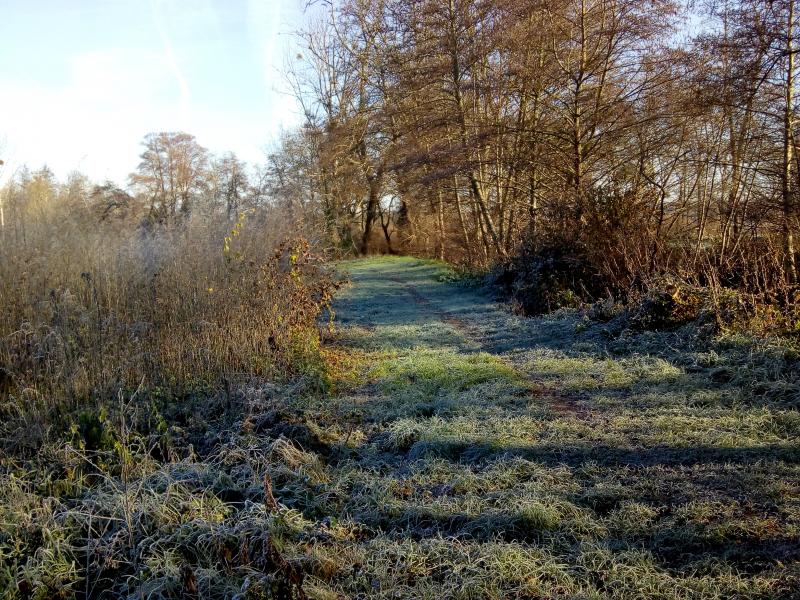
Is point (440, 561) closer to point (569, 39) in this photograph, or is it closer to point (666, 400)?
point (666, 400)

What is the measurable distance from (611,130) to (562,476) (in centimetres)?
1034

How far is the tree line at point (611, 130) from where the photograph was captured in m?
9.22

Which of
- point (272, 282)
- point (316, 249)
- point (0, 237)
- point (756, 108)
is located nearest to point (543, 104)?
point (756, 108)

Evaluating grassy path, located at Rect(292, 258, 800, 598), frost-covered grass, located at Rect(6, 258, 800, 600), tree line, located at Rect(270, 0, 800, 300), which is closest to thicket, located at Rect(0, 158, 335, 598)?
frost-covered grass, located at Rect(6, 258, 800, 600)

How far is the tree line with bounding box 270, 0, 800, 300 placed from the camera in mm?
9219

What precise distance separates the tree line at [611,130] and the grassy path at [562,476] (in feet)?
8.44

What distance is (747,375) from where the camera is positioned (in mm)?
5281

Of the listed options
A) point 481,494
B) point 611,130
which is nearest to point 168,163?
point 611,130

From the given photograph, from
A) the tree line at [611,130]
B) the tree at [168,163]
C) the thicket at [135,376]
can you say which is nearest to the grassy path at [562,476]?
the thicket at [135,376]

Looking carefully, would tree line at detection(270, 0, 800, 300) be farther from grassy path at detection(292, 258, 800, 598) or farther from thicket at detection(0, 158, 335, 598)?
thicket at detection(0, 158, 335, 598)

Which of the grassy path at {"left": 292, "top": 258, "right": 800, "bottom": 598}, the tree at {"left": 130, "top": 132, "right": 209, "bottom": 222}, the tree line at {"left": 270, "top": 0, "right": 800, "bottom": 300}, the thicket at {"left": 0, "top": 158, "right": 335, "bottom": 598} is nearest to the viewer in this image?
the grassy path at {"left": 292, "top": 258, "right": 800, "bottom": 598}

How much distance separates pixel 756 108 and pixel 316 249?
821 centimetres

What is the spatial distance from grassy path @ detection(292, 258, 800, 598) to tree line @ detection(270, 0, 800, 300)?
2573mm

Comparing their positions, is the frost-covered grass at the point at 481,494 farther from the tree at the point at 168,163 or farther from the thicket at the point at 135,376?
the tree at the point at 168,163
